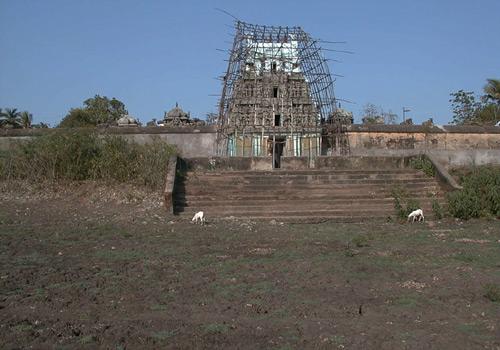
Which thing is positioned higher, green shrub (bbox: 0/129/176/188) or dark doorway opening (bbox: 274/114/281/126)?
dark doorway opening (bbox: 274/114/281/126)

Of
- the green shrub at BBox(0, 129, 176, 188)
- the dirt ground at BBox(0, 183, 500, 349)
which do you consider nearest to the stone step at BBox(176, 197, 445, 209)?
the green shrub at BBox(0, 129, 176, 188)

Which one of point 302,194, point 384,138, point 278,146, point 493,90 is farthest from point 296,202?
point 493,90

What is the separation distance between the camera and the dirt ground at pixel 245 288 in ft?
14.2

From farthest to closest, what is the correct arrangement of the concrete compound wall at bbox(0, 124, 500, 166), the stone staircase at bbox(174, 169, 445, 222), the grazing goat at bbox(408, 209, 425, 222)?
1. the concrete compound wall at bbox(0, 124, 500, 166)
2. the stone staircase at bbox(174, 169, 445, 222)
3. the grazing goat at bbox(408, 209, 425, 222)

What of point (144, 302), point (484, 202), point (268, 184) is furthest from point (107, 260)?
point (484, 202)

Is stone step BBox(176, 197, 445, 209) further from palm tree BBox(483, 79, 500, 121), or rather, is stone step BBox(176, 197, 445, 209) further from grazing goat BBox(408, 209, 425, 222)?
palm tree BBox(483, 79, 500, 121)

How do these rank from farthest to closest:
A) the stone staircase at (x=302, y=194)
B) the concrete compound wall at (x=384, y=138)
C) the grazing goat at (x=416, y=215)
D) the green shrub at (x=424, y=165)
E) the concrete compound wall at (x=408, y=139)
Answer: the concrete compound wall at (x=408, y=139) → the concrete compound wall at (x=384, y=138) → the green shrub at (x=424, y=165) → the stone staircase at (x=302, y=194) → the grazing goat at (x=416, y=215)

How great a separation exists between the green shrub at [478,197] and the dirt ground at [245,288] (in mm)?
1774

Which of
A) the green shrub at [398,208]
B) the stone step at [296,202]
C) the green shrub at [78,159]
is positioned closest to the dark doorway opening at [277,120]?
the green shrub at [78,159]

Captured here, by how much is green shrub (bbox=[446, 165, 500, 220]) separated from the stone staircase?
2.17ft

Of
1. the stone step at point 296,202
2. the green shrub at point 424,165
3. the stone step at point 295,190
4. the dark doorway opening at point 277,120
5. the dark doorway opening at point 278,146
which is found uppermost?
the dark doorway opening at point 277,120

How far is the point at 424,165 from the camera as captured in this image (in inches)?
607

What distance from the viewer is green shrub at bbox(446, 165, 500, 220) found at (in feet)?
40.6

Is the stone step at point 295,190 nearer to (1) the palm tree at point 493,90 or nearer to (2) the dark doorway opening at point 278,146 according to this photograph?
(2) the dark doorway opening at point 278,146
